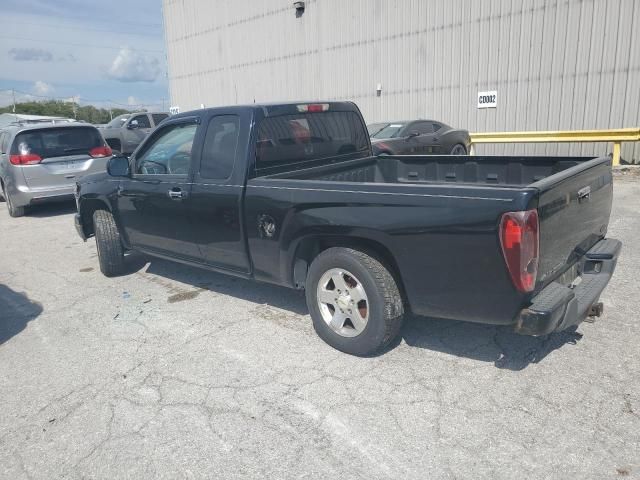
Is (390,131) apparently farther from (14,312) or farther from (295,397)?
(295,397)

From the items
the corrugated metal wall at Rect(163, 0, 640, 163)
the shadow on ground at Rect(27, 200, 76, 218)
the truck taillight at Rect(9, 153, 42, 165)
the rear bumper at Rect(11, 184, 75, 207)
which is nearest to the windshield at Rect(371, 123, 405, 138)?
the corrugated metal wall at Rect(163, 0, 640, 163)

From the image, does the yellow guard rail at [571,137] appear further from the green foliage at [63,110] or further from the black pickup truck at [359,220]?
the green foliage at [63,110]

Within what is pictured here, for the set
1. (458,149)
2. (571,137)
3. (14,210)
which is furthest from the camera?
(458,149)

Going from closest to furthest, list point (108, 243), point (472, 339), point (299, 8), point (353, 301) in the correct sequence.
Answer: point (353, 301), point (472, 339), point (108, 243), point (299, 8)

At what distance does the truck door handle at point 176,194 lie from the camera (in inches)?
183

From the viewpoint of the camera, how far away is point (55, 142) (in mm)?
9781

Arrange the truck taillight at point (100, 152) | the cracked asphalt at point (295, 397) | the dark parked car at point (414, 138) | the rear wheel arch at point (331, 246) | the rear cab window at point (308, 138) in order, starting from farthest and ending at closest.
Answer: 1. the dark parked car at point (414, 138)
2. the truck taillight at point (100, 152)
3. the rear cab window at point (308, 138)
4. the rear wheel arch at point (331, 246)
5. the cracked asphalt at point (295, 397)

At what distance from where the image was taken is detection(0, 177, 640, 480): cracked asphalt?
8.81 feet

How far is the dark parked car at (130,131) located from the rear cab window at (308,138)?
46.5 ft

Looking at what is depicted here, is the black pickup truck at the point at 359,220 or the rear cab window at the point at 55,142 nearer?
the black pickup truck at the point at 359,220

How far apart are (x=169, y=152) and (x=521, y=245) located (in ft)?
11.3

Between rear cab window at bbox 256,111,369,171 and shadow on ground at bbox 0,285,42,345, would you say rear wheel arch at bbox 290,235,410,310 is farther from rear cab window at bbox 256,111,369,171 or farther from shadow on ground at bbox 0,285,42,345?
shadow on ground at bbox 0,285,42,345

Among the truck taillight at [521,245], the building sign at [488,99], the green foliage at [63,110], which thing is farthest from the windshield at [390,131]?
the green foliage at [63,110]

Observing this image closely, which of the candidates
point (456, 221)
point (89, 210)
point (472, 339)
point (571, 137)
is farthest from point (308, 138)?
point (571, 137)
